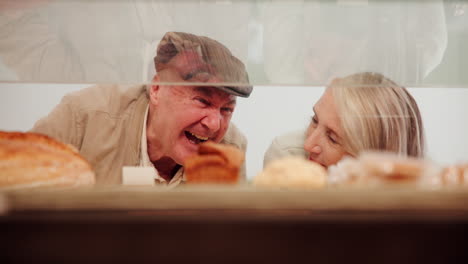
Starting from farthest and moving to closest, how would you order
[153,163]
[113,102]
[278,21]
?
[113,102] → [153,163] → [278,21]

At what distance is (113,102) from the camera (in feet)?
6.02

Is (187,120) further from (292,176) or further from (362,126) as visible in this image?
(292,176)

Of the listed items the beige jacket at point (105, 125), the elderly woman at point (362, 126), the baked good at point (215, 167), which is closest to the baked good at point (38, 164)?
the baked good at point (215, 167)

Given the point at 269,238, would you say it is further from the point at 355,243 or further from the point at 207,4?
the point at 207,4

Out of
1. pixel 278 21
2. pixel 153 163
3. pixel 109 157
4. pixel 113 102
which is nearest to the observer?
pixel 278 21

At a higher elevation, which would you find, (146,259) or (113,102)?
(113,102)

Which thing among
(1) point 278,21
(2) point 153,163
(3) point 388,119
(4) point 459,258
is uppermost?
(1) point 278,21

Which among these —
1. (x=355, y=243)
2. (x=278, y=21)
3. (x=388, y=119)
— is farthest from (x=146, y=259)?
A: (x=388, y=119)

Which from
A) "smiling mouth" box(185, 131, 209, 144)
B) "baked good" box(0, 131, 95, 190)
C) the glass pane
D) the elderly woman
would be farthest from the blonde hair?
"baked good" box(0, 131, 95, 190)

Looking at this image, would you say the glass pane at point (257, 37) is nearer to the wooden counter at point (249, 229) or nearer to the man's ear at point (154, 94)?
the man's ear at point (154, 94)

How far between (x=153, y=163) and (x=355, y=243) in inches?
44.1

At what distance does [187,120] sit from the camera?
1.69 meters

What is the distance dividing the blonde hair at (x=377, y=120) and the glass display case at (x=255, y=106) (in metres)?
0.10

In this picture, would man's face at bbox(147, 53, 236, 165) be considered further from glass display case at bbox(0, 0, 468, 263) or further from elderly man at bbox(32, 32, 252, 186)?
glass display case at bbox(0, 0, 468, 263)
